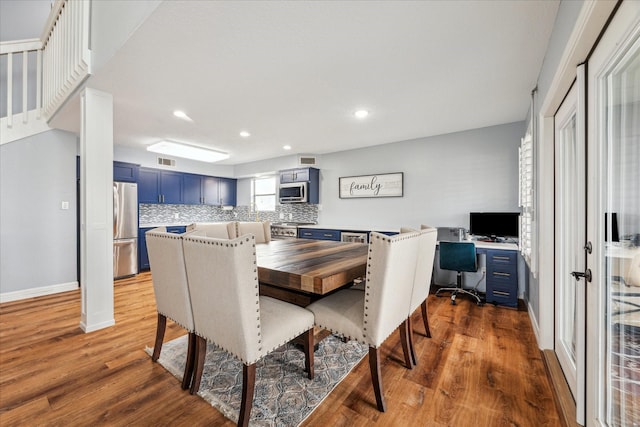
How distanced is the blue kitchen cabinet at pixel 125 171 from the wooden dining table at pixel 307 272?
12.4 feet

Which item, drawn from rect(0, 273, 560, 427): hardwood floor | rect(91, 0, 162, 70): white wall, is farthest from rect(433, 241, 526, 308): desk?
rect(91, 0, 162, 70): white wall

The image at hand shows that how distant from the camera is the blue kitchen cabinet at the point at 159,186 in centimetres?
494

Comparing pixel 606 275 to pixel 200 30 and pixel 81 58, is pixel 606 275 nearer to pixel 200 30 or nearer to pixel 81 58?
pixel 200 30

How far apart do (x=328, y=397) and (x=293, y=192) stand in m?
4.12

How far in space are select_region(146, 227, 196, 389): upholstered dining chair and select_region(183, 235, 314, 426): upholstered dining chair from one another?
0.07 metres

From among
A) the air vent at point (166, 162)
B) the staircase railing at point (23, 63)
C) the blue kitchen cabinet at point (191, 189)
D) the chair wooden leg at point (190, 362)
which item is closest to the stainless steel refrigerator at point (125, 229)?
the air vent at point (166, 162)

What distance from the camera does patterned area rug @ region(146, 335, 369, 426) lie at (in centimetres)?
143

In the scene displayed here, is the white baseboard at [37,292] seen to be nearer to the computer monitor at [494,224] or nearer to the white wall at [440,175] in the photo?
the white wall at [440,175]

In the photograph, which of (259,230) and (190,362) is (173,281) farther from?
(259,230)

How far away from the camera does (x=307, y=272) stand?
1.46m

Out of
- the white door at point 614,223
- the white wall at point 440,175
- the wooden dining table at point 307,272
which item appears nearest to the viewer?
the white door at point 614,223

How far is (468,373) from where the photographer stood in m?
1.77

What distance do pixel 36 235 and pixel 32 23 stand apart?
3.50 meters

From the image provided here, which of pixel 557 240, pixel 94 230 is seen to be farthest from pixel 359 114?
pixel 94 230
